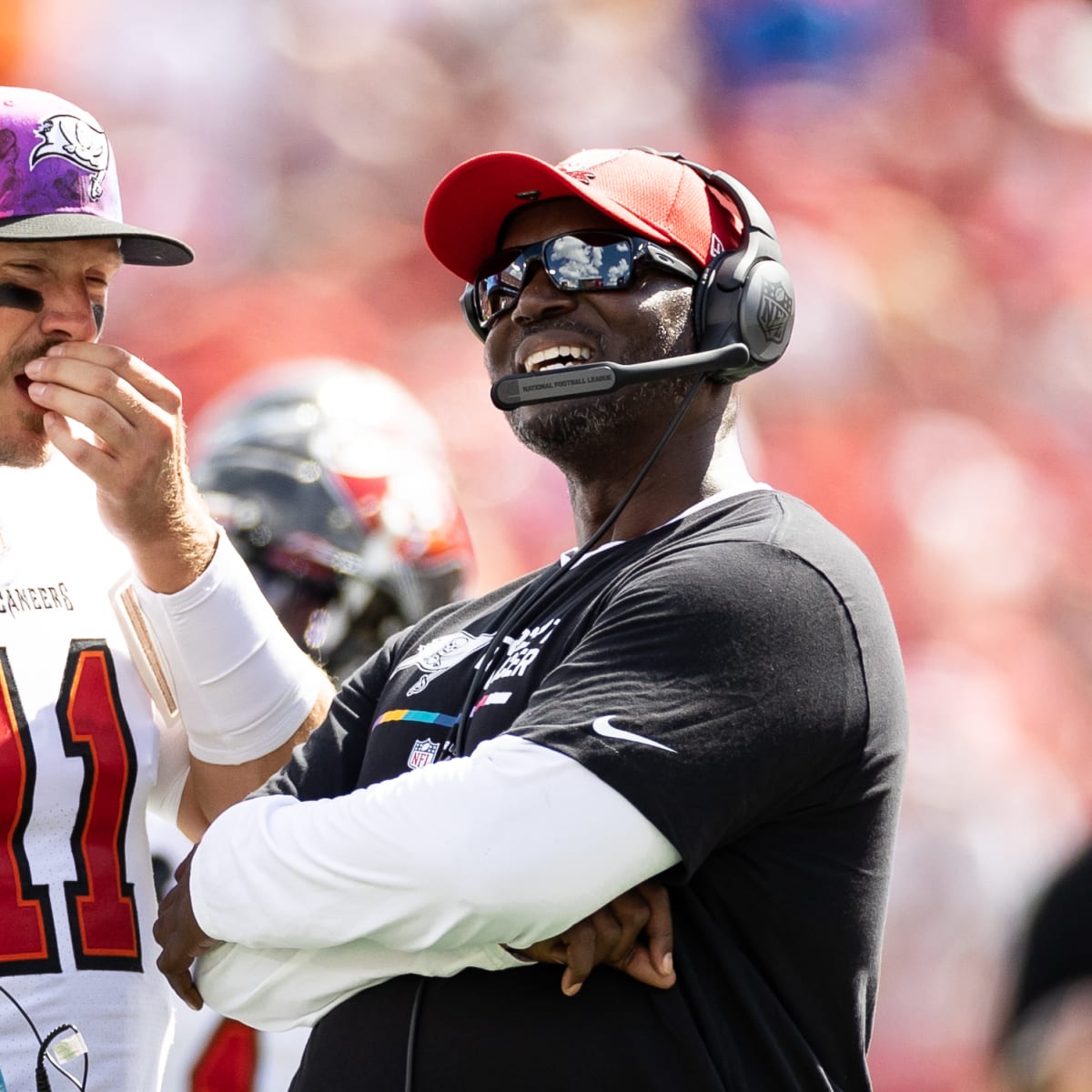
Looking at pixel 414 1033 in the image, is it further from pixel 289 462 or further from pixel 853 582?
pixel 289 462

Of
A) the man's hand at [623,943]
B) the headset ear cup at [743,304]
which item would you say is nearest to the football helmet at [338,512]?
the headset ear cup at [743,304]

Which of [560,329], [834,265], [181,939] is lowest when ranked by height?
[181,939]

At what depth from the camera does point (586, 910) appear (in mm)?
1623

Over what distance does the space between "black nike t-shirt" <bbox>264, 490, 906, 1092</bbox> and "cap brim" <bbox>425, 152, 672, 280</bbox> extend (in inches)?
19.1

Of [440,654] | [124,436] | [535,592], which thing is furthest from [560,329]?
[124,436]

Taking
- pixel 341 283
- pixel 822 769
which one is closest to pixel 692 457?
pixel 822 769

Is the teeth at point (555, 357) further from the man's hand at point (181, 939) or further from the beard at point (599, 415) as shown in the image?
the man's hand at point (181, 939)

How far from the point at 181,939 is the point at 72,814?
0.30 m

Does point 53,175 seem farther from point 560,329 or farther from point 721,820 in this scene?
point 721,820

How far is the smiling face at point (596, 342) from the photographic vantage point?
82.2 inches

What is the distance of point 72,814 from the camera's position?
83.1 inches

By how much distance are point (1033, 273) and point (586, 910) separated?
6219 mm

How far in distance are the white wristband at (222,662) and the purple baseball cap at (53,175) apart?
0.48 meters

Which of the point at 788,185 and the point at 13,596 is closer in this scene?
the point at 13,596
